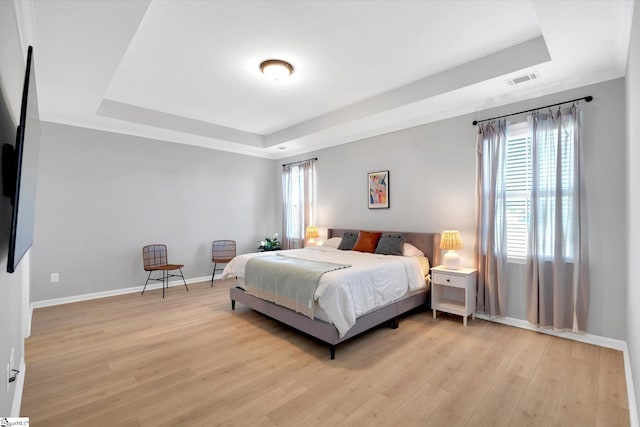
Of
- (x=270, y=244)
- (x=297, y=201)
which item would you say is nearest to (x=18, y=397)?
(x=270, y=244)

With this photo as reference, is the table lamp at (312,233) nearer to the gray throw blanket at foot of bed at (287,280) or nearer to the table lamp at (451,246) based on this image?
the gray throw blanket at foot of bed at (287,280)

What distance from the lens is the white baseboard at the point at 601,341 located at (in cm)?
194

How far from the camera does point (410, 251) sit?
162 inches

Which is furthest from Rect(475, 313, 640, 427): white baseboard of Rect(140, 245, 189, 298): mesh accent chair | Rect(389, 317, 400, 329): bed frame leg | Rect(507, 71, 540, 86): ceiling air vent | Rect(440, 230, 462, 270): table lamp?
Rect(140, 245, 189, 298): mesh accent chair

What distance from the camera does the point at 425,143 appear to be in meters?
4.30

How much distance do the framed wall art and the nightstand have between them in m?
1.37

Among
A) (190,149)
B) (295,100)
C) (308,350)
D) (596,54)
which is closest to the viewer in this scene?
(596,54)

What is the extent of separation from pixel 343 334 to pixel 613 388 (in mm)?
2057

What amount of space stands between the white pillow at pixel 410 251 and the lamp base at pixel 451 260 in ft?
1.34

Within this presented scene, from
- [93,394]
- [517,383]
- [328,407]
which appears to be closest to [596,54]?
[517,383]

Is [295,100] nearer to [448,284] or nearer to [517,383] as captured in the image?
[448,284]

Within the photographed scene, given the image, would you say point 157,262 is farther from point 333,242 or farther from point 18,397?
point 18,397

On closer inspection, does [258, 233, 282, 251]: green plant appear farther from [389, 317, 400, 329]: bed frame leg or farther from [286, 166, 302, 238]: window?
[389, 317, 400, 329]: bed frame leg

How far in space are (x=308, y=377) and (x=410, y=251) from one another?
7.56 ft
